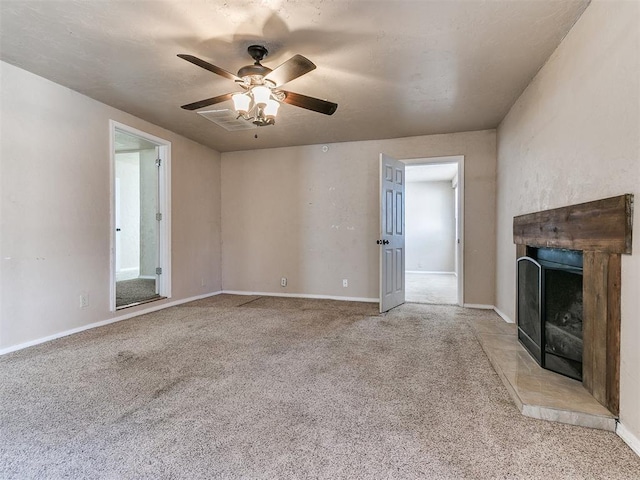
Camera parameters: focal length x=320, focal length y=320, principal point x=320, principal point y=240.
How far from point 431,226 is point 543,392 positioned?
22.8 ft

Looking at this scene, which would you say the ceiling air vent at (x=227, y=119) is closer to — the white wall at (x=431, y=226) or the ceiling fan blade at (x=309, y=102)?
the ceiling fan blade at (x=309, y=102)

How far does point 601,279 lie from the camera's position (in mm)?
1676

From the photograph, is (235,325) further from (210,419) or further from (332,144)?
(332,144)

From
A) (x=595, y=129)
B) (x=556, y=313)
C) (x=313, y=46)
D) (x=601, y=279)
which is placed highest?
(x=313, y=46)

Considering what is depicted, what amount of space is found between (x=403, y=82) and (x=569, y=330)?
2.36m

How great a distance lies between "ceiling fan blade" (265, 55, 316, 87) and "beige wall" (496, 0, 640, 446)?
1.61 metres

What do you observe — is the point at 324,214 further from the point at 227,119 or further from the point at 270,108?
the point at 270,108

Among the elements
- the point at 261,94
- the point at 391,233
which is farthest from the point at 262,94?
the point at 391,233

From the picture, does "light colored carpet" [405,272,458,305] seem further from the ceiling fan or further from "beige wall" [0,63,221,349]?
"beige wall" [0,63,221,349]

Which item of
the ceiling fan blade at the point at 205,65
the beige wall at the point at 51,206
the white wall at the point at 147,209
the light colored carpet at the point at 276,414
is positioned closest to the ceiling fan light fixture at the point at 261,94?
the ceiling fan blade at the point at 205,65

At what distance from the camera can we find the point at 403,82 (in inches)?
115

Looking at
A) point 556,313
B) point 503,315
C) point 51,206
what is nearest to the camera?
point 556,313

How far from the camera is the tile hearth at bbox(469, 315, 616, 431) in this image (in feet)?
5.32

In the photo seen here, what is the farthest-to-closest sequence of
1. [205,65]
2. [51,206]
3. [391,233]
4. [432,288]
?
[432,288] → [391,233] → [51,206] → [205,65]
